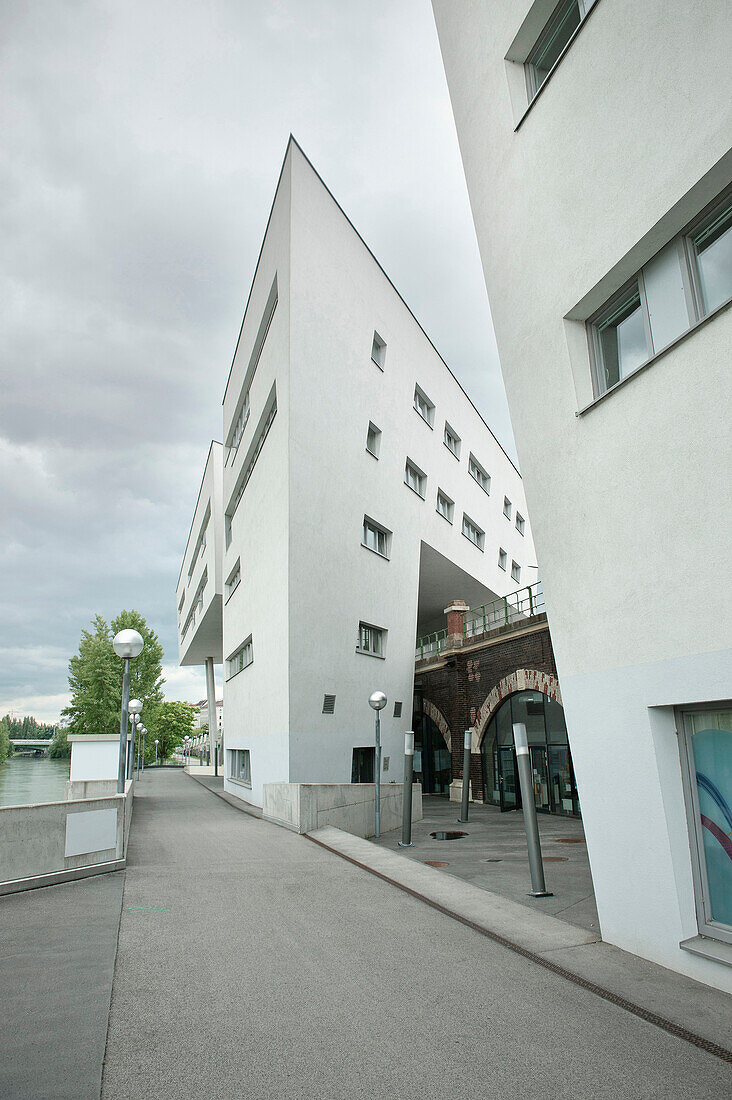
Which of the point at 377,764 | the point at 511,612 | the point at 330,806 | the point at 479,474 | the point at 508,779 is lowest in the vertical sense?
the point at 508,779

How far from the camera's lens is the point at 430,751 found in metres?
28.7

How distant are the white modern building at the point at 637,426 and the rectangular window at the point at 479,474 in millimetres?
25843

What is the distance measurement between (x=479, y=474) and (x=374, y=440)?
13375 mm

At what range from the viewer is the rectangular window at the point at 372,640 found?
21750mm

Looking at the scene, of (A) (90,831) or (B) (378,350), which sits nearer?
(A) (90,831)

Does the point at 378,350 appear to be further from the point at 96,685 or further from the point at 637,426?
the point at 96,685

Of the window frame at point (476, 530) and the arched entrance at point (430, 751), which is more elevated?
the window frame at point (476, 530)

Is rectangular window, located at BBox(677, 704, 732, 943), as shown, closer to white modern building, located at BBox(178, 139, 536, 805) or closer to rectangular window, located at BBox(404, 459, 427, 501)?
white modern building, located at BBox(178, 139, 536, 805)

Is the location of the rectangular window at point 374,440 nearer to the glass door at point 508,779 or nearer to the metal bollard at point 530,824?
the glass door at point 508,779

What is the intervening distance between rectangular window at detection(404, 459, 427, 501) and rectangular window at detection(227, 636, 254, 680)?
8.25 m

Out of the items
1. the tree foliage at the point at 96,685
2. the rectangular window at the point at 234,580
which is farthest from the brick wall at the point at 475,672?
the tree foliage at the point at 96,685

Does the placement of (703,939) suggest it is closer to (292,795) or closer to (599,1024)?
(599,1024)

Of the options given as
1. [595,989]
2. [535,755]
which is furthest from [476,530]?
[595,989]

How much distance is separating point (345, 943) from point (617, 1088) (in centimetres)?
314
